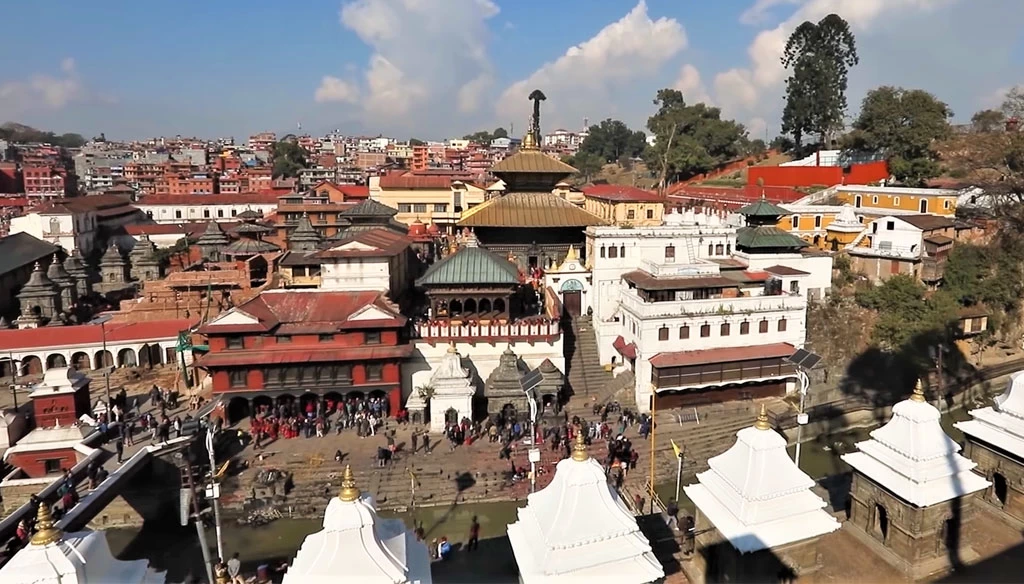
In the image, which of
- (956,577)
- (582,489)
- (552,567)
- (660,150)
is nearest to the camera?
(552,567)

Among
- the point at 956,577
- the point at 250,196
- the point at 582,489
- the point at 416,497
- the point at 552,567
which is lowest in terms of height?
the point at 416,497

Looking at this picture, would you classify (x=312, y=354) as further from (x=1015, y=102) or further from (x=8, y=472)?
(x=1015, y=102)

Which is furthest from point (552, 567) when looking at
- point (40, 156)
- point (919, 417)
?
point (40, 156)

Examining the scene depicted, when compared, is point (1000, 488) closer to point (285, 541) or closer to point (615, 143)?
point (285, 541)

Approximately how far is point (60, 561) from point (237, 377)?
1550 cm

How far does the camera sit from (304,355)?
21609 millimetres

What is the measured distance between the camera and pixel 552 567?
7.00 meters

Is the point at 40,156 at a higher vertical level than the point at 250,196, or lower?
higher

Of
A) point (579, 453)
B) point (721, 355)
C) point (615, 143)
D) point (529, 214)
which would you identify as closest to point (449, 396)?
point (721, 355)

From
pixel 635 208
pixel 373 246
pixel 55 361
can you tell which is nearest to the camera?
pixel 373 246

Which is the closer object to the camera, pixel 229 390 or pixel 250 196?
pixel 229 390

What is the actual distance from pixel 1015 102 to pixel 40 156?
4990 inches

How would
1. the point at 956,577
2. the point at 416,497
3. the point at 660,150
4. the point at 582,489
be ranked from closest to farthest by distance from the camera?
the point at 582,489
the point at 956,577
the point at 416,497
the point at 660,150

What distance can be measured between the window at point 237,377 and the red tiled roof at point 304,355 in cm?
46
